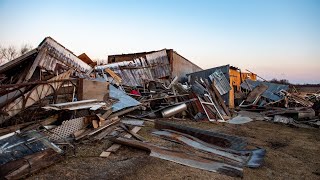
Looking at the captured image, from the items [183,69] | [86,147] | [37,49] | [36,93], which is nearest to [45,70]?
[37,49]

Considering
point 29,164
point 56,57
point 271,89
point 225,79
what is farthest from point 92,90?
point 271,89

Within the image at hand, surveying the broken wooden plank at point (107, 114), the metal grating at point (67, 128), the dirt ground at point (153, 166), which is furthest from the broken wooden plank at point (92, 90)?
the dirt ground at point (153, 166)

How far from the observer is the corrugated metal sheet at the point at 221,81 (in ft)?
53.5

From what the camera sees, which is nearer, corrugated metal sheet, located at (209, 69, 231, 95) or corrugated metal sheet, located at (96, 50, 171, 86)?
corrugated metal sheet, located at (96, 50, 171, 86)

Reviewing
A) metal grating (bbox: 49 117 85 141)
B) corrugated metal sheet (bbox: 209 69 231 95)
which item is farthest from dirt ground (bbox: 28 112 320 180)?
corrugated metal sheet (bbox: 209 69 231 95)

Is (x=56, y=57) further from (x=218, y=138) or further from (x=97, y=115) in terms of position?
(x=218, y=138)

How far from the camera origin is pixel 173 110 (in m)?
11.4

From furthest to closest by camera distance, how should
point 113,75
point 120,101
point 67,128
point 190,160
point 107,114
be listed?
point 113,75 → point 120,101 → point 107,114 → point 67,128 → point 190,160

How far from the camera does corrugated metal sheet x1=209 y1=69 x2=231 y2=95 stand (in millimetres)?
16300

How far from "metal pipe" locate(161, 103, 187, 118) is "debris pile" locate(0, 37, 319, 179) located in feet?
0.16

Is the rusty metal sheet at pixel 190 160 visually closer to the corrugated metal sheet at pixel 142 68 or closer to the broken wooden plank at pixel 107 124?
the broken wooden plank at pixel 107 124

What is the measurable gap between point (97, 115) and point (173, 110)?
4.88 metres

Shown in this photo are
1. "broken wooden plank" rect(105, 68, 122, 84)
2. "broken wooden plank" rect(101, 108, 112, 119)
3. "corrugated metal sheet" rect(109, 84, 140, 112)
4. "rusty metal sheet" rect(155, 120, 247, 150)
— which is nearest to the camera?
"rusty metal sheet" rect(155, 120, 247, 150)

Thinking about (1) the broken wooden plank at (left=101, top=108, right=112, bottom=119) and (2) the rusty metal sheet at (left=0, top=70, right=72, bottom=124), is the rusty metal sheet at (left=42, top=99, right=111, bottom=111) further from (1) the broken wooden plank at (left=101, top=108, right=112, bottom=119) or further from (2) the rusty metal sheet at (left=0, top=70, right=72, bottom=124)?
(2) the rusty metal sheet at (left=0, top=70, right=72, bottom=124)
